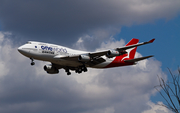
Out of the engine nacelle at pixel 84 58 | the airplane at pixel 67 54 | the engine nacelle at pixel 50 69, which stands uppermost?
the engine nacelle at pixel 50 69

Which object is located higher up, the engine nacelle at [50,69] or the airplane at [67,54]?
the engine nacelle at [50,69]

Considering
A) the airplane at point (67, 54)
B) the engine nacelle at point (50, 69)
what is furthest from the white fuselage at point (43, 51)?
the engine nacelle at point (50, 69)

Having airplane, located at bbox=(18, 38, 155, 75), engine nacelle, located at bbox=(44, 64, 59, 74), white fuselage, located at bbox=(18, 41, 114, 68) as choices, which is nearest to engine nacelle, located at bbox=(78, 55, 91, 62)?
airplane, located at bbox=(18, 38, 155, 75)

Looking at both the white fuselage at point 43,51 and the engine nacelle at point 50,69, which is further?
the engine nacelle at point 50,69

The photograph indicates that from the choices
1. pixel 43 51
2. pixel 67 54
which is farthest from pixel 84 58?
pixel 43 51

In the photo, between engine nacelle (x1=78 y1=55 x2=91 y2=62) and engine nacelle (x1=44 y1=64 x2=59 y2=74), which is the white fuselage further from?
engine nacelle (x1=44 y1=64 x2=59 y2=74)

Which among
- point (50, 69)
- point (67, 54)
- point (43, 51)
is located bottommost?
point (43, 51)

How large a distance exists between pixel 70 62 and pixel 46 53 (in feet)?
21.9

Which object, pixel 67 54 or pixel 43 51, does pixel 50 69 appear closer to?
pixel 67 54

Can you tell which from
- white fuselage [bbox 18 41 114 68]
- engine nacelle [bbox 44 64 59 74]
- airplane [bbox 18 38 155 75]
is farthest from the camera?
engine nacelle [bbox 44 64 59 74]

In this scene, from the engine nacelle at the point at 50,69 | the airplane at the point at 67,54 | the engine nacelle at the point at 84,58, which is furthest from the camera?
the engine nacelle at the point at 50,69

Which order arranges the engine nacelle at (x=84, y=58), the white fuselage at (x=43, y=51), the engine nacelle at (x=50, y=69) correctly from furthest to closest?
the engine nacelle at (x=50, y=69)
the engine nacelle at (x=84, y=58)
the white fuselage at (x=43, y=51)

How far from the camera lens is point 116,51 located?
168 ft

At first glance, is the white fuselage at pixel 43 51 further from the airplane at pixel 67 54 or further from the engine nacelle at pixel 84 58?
the engine nacelle at pixel 84 58
